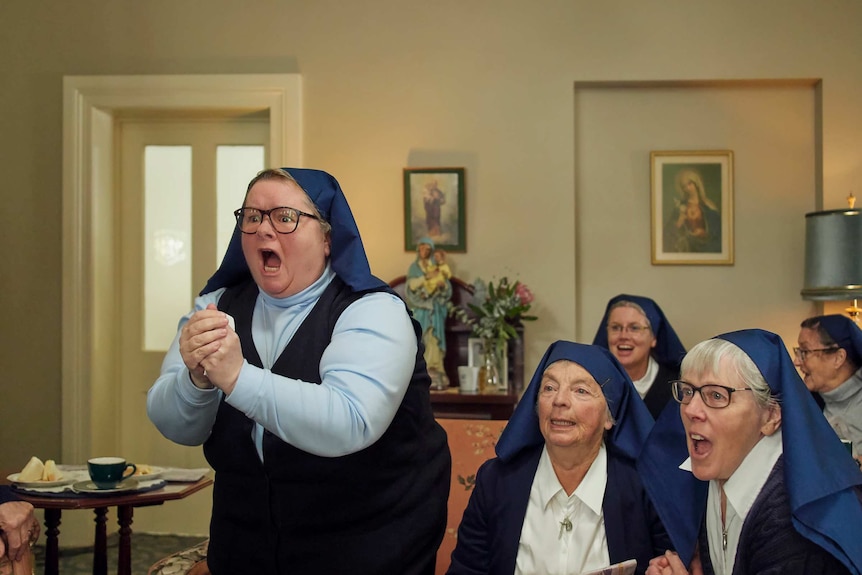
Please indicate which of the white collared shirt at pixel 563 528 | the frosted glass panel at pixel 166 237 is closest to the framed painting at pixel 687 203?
the frosted glass panel at pixel 166 237

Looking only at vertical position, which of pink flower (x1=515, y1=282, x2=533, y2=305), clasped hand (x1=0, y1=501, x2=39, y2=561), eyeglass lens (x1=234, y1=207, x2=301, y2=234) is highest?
eyeglass lens (x1=234, y1=207, x2=301, y2=234)

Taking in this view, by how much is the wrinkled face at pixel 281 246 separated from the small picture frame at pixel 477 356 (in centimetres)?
291

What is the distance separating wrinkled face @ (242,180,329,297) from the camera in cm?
186

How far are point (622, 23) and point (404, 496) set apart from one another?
3.74 m

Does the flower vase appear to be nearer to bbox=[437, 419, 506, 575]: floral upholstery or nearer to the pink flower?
the pink flower

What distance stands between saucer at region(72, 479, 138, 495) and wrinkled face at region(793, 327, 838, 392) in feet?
8.89

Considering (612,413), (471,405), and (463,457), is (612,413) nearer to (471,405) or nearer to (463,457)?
(463,457)

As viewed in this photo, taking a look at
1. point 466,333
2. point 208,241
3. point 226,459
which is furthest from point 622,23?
point 226,459

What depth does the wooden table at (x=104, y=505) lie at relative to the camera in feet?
9.60

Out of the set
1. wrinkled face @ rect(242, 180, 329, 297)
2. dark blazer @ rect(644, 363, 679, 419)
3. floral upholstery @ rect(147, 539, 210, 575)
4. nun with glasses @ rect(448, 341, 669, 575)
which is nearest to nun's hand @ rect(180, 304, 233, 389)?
wrinkled face @ rect(242, 180, 329, 297)

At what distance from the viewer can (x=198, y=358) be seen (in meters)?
1.59

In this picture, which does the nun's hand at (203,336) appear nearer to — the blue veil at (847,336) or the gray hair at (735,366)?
the gray hair at (735,366)

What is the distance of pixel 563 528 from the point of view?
7.64 ft

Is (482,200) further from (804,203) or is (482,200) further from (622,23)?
(804,203)
